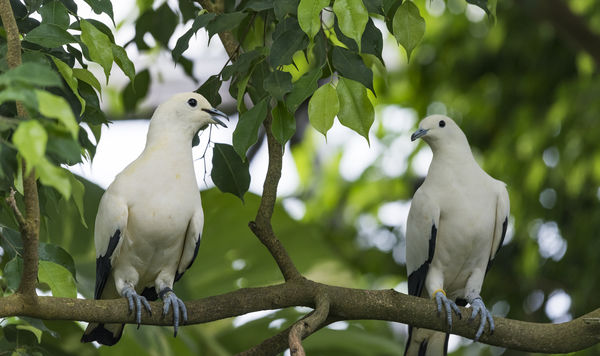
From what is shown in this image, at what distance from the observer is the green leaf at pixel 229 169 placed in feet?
6.90

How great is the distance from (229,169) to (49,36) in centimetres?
63

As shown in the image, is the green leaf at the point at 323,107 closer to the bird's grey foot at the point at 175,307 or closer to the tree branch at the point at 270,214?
the tree branch at the point at 270,214

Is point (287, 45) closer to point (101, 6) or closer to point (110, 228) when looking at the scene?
point (101, 6)

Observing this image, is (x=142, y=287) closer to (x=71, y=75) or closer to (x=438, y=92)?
(x=71, y=75)

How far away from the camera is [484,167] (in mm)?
4945

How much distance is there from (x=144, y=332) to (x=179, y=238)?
4.57 feet

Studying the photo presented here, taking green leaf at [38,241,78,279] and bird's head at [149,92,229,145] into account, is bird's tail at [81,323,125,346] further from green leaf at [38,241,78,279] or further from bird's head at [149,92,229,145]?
bird's head at [149,92,229,145]

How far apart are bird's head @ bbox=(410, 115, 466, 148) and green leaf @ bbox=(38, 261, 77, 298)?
3.78 feet

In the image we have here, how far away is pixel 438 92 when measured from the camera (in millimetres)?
5570

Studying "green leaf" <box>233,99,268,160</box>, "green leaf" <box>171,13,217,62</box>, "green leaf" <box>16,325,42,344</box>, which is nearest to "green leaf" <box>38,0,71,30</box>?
"green leaf" <box>171,13,217,62</box>

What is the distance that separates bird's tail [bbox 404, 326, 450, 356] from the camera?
8.87 ft

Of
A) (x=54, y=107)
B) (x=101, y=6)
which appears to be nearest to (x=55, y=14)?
(x=101, y=6)

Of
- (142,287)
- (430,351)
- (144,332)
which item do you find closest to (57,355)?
(142,287)

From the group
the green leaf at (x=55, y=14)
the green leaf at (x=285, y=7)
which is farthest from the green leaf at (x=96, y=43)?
the green leaf at (x=285, y=7)
